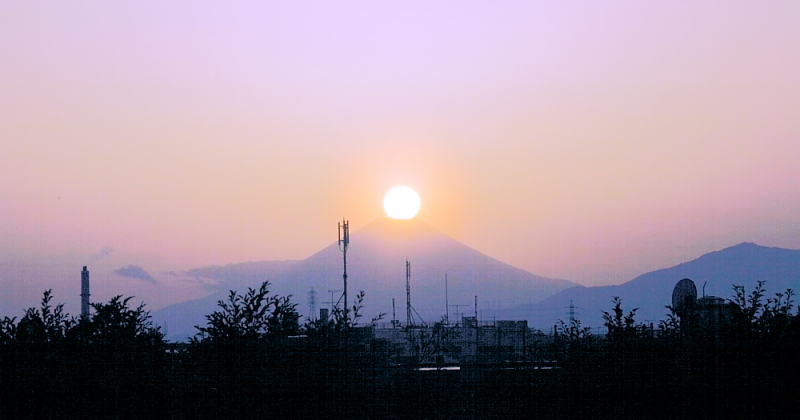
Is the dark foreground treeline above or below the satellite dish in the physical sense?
below

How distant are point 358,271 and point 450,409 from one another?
15707 centimetres

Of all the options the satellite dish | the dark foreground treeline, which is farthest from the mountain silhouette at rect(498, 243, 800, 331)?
the dark foreground treeline

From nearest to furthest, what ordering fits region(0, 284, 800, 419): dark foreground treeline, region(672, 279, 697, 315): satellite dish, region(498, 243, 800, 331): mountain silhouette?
region(0, 284, 800, 419): dark foreground treeline → region(672, 279, 697, 315): satellite dish → region(498, 243, 800, 331): mountain silhouette

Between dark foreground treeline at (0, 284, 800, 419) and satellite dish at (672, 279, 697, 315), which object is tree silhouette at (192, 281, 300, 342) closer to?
dark foreground treeline at (0, 284, 800, 419)

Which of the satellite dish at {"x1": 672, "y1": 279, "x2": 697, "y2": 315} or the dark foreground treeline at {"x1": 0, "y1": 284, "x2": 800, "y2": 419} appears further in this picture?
the satellite dish at {"x1": 672, "y1": 279, "x2": 697, "y2": 315}

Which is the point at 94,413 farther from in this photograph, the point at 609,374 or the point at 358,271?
the point at 358,271

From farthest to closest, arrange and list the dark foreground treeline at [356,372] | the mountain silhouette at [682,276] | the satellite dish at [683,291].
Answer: the mountain silhouette at [682,276] → the satellite dish at [683,291] → the dark foreground treeline at [356,372]

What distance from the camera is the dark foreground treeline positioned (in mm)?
11602

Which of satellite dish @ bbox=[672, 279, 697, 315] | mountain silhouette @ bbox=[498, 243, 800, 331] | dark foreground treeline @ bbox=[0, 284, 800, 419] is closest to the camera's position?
dark foreground treeline @ bbox=[0, 284, 800, 419]

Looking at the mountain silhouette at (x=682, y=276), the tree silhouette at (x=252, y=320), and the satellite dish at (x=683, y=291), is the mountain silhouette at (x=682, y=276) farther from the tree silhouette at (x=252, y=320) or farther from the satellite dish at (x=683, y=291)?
the tree silhouette at (x=252, y=320)

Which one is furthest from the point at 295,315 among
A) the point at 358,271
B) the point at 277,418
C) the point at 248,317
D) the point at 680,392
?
the point at 358,271

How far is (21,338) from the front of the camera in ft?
42.9

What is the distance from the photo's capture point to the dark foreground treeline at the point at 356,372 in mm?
11602

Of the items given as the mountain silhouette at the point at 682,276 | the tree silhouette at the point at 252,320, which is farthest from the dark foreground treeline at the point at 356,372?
the mountain silhouette at the point at 682,276
